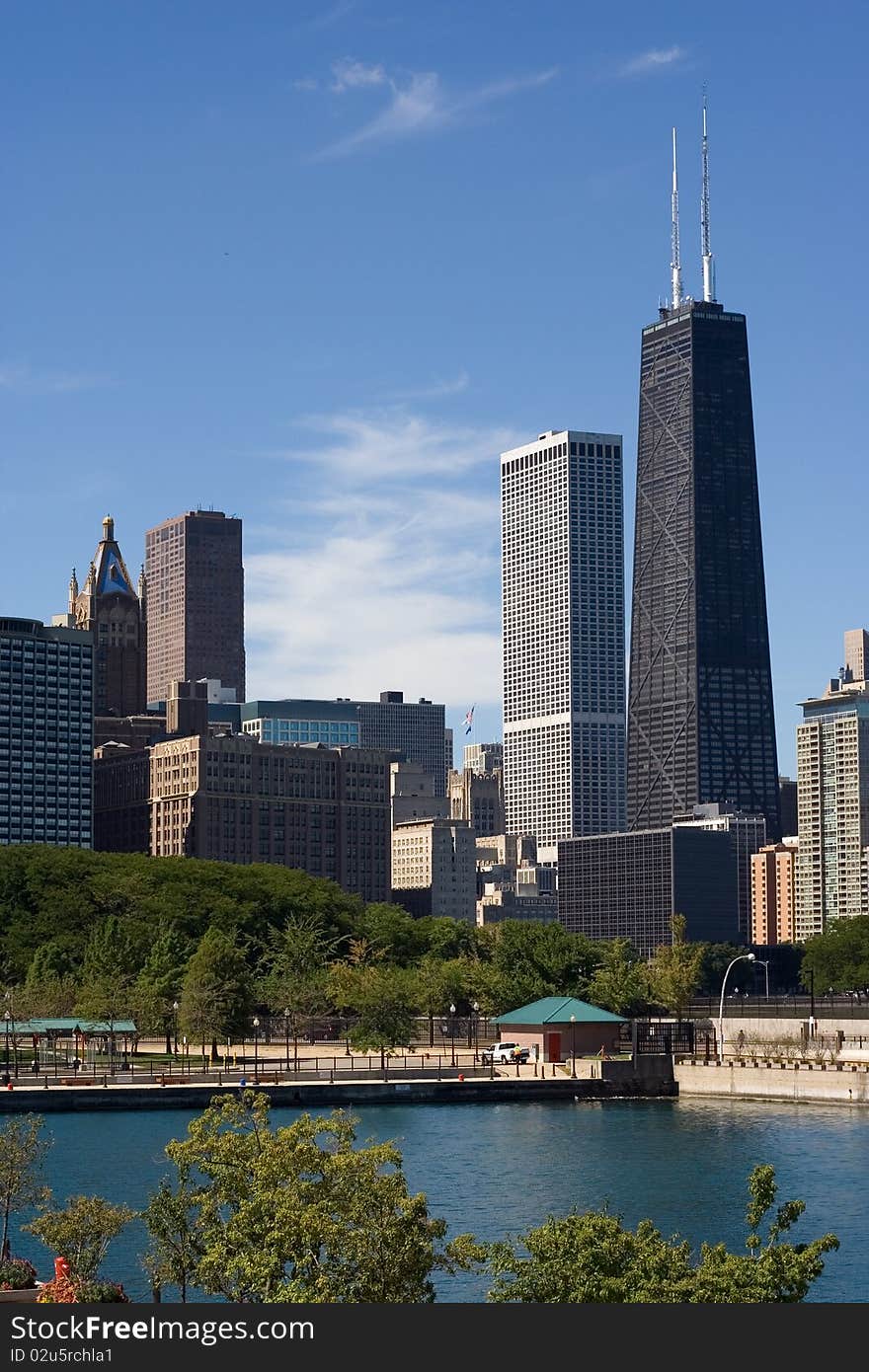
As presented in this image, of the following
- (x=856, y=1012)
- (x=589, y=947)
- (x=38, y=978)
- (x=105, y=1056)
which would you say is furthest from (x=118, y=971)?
(x=856, y=1012)

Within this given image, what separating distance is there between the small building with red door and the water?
687 inches

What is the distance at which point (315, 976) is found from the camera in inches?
6634

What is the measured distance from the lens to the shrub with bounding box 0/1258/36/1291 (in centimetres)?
3688

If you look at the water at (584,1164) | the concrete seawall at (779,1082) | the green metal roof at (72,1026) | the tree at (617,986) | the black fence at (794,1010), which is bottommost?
the water at (584,1164)

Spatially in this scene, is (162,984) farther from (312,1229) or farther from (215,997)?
(312,1229)

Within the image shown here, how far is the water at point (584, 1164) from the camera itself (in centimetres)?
6500

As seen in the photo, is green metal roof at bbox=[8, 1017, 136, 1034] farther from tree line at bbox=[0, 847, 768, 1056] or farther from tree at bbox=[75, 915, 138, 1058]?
tree line at bbox=[0, 847, 768, 1056]

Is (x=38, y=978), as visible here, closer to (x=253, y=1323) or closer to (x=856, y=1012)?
(x=856, y=1012)

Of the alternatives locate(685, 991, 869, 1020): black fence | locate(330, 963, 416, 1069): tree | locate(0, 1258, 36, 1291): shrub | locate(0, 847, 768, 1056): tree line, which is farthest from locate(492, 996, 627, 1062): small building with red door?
locate(0, 1258, 36, 1291): shrub

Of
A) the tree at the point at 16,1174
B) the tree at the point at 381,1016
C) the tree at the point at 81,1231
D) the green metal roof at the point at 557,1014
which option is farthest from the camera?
the green metal roof at the point at 557,1014

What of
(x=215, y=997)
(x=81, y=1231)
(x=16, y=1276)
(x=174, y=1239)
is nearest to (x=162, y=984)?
(x=215, y=997)

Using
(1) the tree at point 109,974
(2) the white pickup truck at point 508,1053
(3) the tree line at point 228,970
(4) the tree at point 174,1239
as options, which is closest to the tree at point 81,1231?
(4) the tree at point 174,1239

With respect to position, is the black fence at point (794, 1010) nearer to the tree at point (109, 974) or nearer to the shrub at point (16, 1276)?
the tree at point (109, 974)

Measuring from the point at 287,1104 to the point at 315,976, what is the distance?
185 feet
